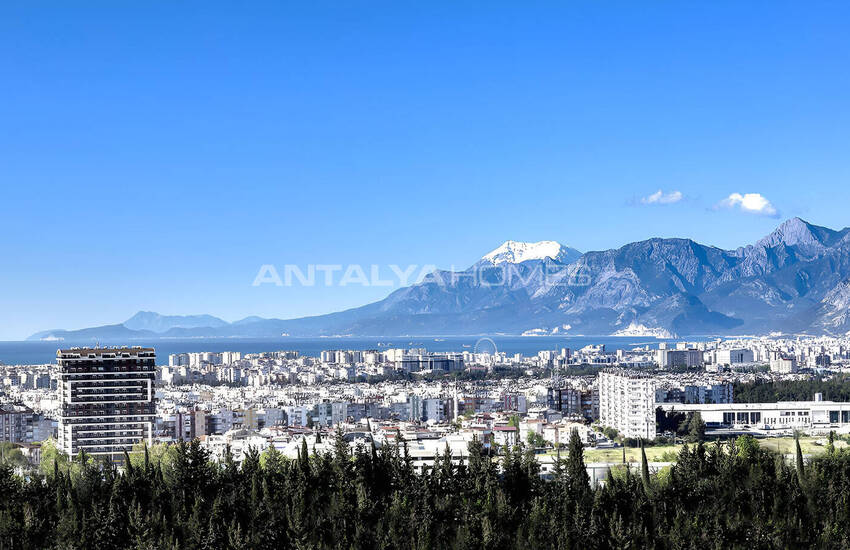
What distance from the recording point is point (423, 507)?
18406 millimetres

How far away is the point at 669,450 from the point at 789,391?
59.6 ft

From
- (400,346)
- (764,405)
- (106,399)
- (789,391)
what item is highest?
(106,399)

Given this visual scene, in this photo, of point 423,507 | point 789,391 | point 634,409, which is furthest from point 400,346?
point 423,507

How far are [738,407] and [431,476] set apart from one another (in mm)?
26068

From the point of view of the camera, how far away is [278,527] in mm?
17078

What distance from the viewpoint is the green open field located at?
1172 inches

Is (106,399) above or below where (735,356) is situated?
above

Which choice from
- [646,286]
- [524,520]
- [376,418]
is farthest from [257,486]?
[646,286]

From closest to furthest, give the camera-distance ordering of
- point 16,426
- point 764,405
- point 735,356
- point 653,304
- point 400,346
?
1. point 16,426
2. point 764,405
3. point 735,356
4. point 400,346
5. point 653,304

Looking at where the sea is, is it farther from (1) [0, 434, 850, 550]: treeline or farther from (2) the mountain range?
(1) [0, 434, 850, 550]: treeline

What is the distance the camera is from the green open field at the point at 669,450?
97.7 feet

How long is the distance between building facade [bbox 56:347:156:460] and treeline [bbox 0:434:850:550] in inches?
336

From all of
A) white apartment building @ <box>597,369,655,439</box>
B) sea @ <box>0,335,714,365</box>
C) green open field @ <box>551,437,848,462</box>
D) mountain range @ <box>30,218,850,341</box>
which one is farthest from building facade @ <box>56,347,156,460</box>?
mountain range @ <box>30,218,850,341</box>

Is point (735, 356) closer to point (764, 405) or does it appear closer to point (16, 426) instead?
point (764, 405)
